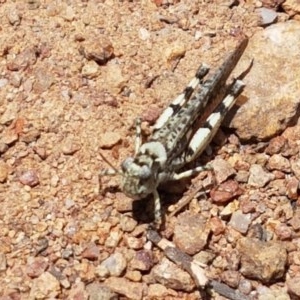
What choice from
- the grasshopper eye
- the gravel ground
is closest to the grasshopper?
the grasshopper eye

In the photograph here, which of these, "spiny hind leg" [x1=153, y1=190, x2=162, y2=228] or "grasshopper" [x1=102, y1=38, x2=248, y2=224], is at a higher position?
"grasshopper" [x1=102, y1=38, x2=248, y2=224]

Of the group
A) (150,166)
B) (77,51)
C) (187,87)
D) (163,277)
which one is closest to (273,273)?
(163,277)

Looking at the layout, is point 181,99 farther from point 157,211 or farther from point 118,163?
point 157,211

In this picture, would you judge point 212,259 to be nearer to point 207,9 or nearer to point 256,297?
point 256,297

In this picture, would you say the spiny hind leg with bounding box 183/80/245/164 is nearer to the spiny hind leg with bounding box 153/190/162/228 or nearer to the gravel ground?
the gravel ground

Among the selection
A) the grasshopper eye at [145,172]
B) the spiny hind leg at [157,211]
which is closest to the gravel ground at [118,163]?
the spiny hind leg at [157,211]

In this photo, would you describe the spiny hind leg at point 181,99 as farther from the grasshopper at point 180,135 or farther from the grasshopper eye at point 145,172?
the grasshopper eye at point 145,172

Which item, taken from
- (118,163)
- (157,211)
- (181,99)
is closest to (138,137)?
(118,163)

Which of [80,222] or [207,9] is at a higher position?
[207,9]
